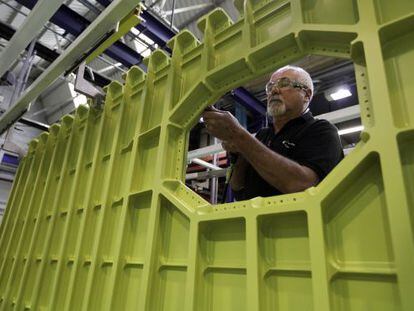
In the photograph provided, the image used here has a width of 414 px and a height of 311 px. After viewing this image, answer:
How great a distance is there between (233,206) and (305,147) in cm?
47

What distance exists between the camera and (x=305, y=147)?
1.37 m

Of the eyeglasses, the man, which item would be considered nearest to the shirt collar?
the man

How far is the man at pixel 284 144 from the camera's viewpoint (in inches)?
48.5

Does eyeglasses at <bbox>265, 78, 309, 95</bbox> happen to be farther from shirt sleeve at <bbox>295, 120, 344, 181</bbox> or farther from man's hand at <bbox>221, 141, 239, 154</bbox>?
man's hand at <bbox>221, 141, 239, 154</bbox>

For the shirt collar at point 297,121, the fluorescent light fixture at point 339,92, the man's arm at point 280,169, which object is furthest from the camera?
the fluorescent light fixture at point 339,92

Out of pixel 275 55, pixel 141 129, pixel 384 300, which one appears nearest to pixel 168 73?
pixel 141 129

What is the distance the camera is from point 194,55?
1742mm

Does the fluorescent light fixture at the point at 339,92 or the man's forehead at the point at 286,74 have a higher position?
the fluorescent light fixture at the point at 339,92

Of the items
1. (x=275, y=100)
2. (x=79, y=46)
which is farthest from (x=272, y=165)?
(x=79, y=46)

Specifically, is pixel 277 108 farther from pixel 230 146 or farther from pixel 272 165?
pixel 272 165

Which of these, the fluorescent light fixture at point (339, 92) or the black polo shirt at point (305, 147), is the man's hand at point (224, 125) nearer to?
the black polo shirt at point (305, 147)

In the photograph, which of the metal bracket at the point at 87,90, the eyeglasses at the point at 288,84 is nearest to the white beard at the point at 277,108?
the eyeglasses at the point at 288,84

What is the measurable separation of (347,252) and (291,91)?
1005 mm

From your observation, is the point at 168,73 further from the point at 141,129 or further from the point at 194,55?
the point at 141,129
